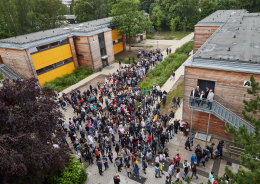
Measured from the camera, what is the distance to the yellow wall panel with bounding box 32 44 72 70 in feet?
85.5

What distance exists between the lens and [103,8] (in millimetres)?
53375

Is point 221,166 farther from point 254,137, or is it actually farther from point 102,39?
point 102,39

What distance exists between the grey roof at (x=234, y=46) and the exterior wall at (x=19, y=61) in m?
20.7

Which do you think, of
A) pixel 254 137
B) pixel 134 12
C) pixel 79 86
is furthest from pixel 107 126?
pixel 134 12

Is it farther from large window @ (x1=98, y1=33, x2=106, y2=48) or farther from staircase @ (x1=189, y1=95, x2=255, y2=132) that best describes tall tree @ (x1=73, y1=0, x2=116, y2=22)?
staircase @ (x1=189, y1=95, x2=255, y2=132)

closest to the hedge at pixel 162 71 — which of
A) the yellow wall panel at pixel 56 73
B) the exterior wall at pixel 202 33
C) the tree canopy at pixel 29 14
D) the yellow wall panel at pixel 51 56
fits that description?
the exterior wall at pixel 202 33

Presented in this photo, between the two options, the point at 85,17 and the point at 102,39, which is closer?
the point at 102,39

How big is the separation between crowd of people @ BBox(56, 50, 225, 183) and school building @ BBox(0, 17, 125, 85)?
7771mm

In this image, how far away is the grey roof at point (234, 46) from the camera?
46.3ft

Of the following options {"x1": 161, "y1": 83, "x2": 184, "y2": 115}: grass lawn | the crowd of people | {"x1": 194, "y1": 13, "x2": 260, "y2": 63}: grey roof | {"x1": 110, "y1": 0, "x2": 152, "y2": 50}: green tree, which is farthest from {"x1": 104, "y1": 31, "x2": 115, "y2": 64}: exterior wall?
{"x1": 194, "y1": 13, "x2": 260, "y2": 63}: grey roof

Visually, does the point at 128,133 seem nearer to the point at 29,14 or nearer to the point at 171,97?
the point at 171,97

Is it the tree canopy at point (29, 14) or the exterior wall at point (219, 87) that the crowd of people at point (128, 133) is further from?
the tree canopy at point (29, 14)

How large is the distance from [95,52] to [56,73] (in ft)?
22.9

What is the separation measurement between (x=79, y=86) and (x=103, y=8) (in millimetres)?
33910
